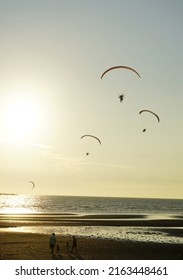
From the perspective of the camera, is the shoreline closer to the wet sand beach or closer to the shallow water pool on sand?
the shallow water pool on sand

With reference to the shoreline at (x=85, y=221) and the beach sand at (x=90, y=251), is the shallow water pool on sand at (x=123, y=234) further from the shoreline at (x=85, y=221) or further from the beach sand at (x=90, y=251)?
the shoreline at (x=85, y=221)

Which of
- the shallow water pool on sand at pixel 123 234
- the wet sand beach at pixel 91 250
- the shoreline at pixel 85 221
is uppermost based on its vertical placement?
the shoreline at pixel 85 221

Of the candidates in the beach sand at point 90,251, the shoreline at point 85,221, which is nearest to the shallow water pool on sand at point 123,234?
the beach sand at point 90,251

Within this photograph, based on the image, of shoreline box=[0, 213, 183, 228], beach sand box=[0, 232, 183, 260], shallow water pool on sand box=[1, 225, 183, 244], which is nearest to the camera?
beach sand box=[0, 232, 183, 260]

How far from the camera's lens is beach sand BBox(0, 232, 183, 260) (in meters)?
27.1

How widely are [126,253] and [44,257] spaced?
20.4 ft

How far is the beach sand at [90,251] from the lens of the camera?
89.0 ft

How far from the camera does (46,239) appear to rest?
36625 mm

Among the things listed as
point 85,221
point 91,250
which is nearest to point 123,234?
point 91,250

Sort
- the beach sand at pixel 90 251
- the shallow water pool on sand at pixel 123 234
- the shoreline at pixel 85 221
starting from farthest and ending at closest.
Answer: the shoreline at pixel 85 221 → the shallow water pool on sand at pixel 123 234 → the beach sand at pixel 90 251

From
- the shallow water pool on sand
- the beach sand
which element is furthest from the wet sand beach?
the shallow water pool on sand
